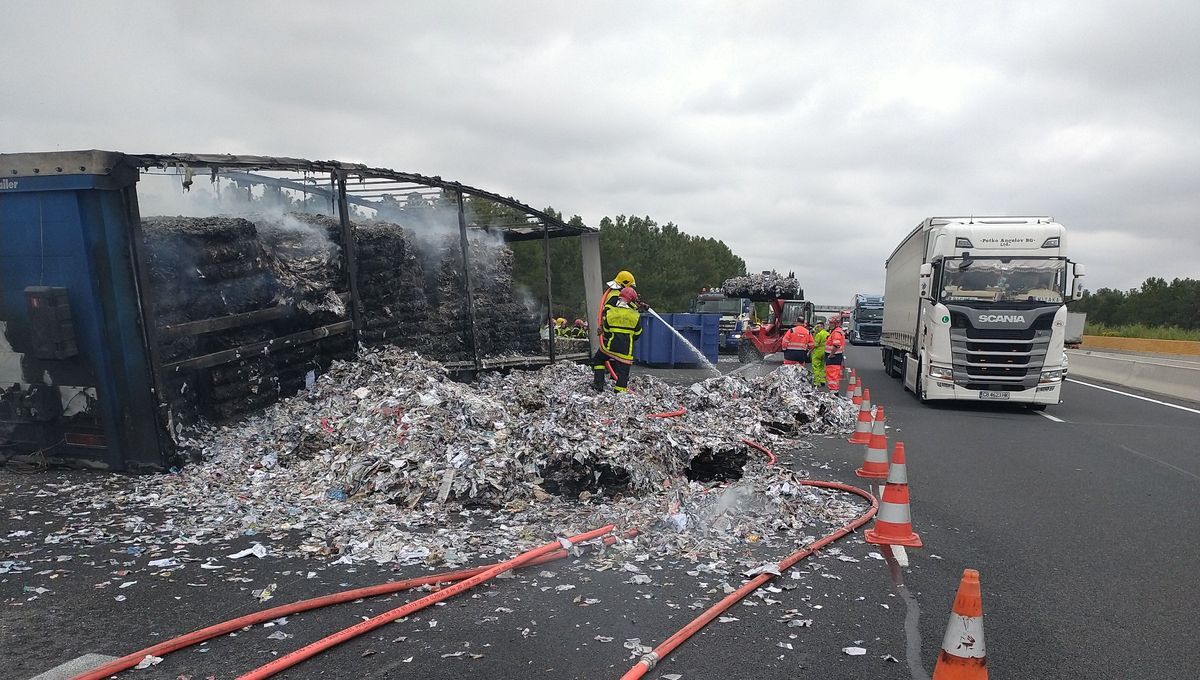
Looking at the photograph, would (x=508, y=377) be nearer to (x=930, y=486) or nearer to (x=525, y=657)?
(x=930, y=486)

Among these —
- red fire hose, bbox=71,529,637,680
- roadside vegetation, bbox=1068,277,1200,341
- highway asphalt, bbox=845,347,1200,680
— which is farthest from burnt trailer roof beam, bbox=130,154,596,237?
roadside vegetation, bbox=1068,277,1200,341

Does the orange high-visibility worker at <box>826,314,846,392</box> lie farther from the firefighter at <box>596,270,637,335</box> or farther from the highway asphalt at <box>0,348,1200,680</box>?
the highway asphalt at <box>0,348,1200,680</box>

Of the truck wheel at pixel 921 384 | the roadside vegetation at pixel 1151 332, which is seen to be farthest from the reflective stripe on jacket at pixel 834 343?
the roadside vegetation at pixel 1151 332

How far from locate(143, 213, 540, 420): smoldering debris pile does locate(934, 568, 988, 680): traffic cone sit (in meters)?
6.73

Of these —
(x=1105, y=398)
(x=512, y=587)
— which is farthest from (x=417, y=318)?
(x=1105, y=398)

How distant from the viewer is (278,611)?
3.75 m

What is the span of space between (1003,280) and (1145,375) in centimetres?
946

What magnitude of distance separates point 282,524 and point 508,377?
22.4 feet

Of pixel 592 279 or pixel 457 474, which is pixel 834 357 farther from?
pixel 457 474

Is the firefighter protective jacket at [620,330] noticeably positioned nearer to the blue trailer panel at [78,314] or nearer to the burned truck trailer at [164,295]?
the burned truck trailer at [164,295]

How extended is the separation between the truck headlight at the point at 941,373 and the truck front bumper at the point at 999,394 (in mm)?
70

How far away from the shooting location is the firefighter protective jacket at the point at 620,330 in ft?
31.6

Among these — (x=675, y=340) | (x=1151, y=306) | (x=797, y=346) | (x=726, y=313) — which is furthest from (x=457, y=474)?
(x=1151, y=306)

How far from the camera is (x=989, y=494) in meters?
6.87
